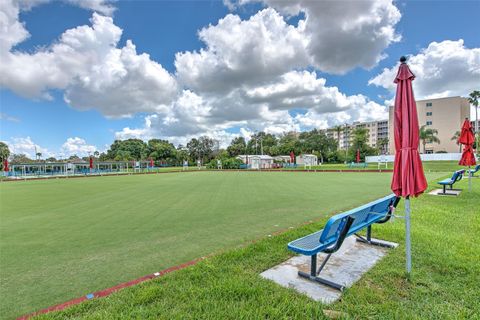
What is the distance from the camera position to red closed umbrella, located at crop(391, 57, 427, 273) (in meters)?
3.15

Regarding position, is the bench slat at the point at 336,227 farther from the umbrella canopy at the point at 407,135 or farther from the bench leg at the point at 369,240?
the umbrella canopy at the point at 407,135

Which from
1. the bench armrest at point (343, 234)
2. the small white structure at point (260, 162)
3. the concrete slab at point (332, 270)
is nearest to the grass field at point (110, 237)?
the concrete slab at point (332, 270)

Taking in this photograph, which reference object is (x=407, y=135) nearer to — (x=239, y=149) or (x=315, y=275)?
(x=315, y=275)

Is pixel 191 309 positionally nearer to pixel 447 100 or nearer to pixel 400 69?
pixel 400 69

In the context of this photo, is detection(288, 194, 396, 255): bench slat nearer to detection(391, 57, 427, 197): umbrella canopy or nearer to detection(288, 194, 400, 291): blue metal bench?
detection(288, 194, 400, 291): blue metal bench

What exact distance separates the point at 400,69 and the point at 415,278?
277cm

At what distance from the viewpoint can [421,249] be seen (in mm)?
4082

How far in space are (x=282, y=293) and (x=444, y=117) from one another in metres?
81.7

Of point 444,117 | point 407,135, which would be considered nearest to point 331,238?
point 407,135

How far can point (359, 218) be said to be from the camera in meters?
3.65

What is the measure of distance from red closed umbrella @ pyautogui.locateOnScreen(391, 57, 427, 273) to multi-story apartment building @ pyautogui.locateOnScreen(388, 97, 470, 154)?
7795cm

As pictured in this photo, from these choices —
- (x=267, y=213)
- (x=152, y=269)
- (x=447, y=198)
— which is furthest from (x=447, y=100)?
(x=152, y=269)

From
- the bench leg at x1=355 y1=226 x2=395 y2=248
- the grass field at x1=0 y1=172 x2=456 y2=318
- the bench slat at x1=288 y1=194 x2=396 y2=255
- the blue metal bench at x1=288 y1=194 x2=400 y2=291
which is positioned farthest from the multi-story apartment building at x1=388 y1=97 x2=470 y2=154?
the blue metal bench at x1=288 y1=194 x2=400 y2=291

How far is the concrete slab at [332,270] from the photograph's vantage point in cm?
301
